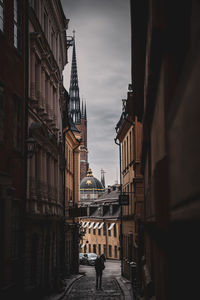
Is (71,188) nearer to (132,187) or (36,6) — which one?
(132,187)

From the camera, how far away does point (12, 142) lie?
46.1 ft

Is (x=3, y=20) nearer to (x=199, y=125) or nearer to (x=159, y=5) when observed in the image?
(x=159, y=5)

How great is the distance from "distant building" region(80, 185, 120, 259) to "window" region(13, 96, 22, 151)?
50.2 metres

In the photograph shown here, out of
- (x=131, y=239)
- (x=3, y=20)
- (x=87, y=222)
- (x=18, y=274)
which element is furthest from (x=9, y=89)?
(x=87, y=222)

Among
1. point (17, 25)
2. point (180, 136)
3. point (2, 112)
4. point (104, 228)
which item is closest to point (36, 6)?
point (17, 25)

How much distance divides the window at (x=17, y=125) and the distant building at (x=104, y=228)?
5022cm

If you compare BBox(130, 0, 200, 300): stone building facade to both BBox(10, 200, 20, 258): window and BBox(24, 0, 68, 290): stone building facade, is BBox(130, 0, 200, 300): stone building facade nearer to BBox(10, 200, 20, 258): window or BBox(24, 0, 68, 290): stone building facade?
BBox(10, 200, 20, 258): window

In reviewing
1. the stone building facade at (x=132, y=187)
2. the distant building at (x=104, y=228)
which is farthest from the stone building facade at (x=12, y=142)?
the distant building at (x=104, y=228)

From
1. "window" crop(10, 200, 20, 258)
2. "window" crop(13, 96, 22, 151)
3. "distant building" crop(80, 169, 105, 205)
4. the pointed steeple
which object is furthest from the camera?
"distant building" crop(80, 169, 105, 205)

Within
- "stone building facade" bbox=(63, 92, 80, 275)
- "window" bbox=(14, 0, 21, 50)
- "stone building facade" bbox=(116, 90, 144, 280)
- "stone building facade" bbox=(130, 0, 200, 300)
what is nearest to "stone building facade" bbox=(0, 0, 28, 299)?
"window" bbox=(14, 0, 21, 50)

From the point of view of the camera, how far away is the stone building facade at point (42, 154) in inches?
696

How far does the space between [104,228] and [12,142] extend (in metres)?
61.7

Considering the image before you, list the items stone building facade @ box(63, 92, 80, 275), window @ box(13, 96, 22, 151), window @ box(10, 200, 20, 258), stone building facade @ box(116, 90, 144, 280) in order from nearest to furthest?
window @ box(10, 200, 20, 258) < window @ box(13, 96, 22, 151) < stone building facade @ box(116, 90, 144, 280) < stone building facade @ box(63, 92, 80, 275)

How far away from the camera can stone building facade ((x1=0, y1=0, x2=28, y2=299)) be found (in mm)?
12977
